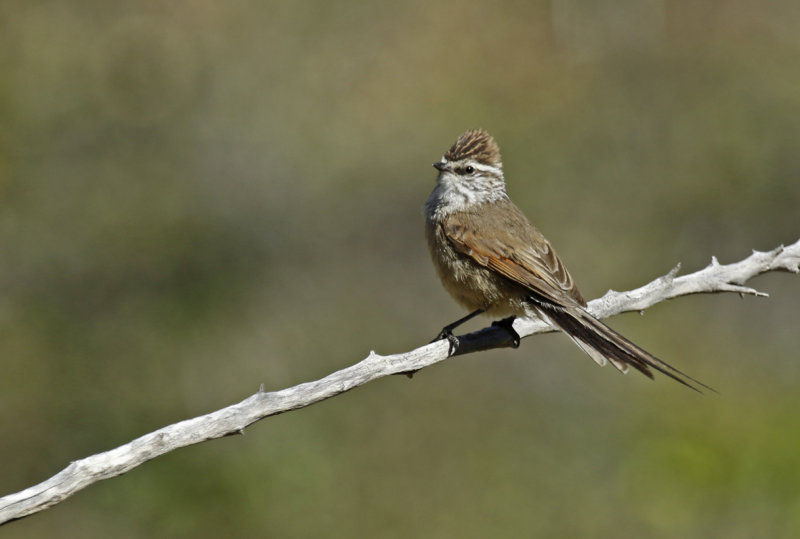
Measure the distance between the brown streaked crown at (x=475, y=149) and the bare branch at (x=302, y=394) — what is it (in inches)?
52.2

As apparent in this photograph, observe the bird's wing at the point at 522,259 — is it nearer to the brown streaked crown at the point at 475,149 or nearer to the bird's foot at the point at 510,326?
the bird's foot at the point at 510,326

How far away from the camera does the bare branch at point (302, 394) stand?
11.7 ft

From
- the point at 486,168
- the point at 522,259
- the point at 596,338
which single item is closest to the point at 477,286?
the point at 522,259

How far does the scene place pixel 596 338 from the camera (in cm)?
479

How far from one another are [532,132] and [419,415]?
190 inches

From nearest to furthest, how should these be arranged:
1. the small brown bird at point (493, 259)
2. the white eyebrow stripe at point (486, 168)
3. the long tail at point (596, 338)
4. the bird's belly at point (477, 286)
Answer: the long tail at point (596, 338), the small brown bird at point (493, 259), the bird's belly at point (477, 286), the white eyebrow stripe at point (486, 168)

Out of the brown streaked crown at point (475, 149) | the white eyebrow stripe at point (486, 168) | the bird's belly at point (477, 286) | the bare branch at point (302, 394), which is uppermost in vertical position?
the brown streaked crown at point (475, 149)

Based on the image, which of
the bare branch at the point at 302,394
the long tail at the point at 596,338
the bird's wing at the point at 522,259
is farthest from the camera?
the bird's wing at the point at 522,259

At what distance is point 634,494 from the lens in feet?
28.1

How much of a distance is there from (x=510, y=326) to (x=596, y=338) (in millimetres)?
778

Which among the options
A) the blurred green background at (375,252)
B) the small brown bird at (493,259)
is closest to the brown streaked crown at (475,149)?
the small brown bird at (493,259)

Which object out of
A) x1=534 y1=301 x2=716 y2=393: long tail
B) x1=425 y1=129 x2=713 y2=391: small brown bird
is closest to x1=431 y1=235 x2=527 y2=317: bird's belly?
x1=425 y1=129 x2=713 y2=391: small brown bird

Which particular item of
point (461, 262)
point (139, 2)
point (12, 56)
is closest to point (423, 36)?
point (139, 2)

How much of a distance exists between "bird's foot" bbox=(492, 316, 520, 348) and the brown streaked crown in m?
1.23
